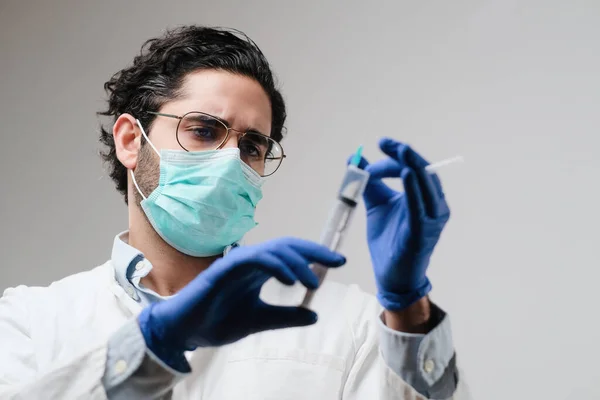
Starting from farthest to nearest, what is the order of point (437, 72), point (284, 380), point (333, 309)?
1. point (437, 72)
2. point (333, 309)
3. point (284, 380)

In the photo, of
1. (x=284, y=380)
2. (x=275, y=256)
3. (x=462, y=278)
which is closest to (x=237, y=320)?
(x=275, y=256)

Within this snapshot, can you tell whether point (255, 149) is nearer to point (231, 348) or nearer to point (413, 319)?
point (231, 348)

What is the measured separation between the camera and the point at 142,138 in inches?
55.3

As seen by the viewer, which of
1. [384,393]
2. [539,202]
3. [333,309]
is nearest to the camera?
[384,393]

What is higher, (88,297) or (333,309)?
(333,309)

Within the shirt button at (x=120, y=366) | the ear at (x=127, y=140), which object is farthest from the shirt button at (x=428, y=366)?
the ear at (x=127, y=140)

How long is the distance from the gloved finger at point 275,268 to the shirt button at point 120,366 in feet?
0.72

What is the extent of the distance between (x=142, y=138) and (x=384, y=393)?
2.56 feet

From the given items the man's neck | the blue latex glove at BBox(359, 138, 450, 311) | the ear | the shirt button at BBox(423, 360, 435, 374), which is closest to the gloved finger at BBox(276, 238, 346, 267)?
the blue latex glove at BBox(359, 138, 450, 311)

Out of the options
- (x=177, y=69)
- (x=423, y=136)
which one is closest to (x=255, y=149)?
(x=177, y=69)

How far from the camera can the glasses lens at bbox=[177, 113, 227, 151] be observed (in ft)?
4.33

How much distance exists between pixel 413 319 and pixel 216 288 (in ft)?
0.98

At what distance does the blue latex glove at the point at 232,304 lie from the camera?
0.82 m

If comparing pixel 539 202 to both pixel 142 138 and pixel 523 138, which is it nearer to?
pixel 523 138
